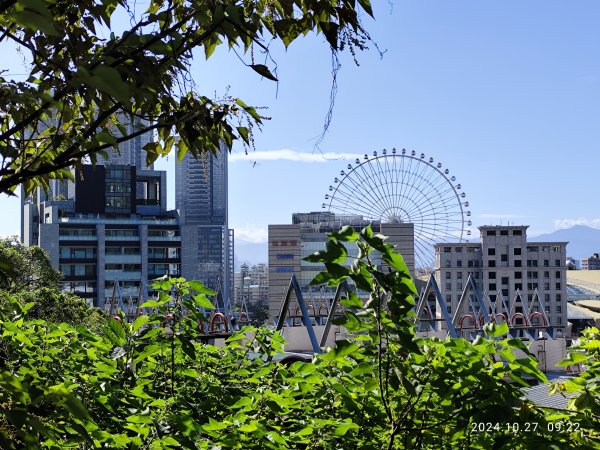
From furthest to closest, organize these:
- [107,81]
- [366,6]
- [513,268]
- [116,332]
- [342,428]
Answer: [513,268] < [116,332] < [342,428] < [366,6] < [107,81]

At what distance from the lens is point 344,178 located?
65.6 meters

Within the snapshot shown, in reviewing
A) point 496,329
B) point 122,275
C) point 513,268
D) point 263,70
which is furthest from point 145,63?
point 513,268

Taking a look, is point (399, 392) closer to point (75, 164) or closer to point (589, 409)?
point (589, 409)

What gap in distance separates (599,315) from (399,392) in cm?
12555

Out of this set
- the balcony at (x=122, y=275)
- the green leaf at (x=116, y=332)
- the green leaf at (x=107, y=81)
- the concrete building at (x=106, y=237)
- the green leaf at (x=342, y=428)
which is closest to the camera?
the green leaf at (x=107, y=81)

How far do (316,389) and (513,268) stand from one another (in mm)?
106406

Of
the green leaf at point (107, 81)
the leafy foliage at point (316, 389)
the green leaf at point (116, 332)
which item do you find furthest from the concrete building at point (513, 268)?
the green leaf at point (107, 81)

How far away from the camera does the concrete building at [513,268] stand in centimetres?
10375

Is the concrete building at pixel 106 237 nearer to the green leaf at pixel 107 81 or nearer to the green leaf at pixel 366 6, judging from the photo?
the green leaf at pixel 366 6

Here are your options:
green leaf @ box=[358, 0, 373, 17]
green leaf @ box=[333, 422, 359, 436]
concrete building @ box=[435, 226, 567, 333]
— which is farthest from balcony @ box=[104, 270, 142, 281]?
green leaf @ box=[358, 0, 373, 17]

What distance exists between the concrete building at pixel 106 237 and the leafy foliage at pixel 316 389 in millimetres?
89183
